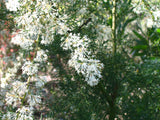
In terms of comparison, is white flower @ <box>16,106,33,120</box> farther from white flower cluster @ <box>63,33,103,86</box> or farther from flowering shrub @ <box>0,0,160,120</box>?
white flower cluster @ <box>63,33,103,86</box>

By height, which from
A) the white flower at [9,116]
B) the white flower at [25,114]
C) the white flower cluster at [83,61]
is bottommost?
the white flower at [9,116]

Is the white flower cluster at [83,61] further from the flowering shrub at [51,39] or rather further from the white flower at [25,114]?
the white flower at [25,114]

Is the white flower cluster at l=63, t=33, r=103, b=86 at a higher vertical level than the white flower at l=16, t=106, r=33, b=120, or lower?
higher

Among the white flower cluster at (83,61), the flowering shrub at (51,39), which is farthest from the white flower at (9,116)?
the white flower cluster at (83,61)

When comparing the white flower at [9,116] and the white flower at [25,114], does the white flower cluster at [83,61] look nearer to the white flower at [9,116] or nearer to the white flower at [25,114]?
the white flower at [25,114]

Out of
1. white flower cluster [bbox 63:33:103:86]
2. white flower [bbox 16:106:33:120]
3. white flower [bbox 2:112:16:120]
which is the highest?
white flower cluster [bbox 63:33:103:86]

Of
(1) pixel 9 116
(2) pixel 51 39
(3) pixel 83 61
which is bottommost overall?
(1) pixel 9 116

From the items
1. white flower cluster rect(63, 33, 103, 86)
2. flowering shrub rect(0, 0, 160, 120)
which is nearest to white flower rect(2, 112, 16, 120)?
flowering shrub rect(0, 0, 160, 120)

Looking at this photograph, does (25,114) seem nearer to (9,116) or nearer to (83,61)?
(9,116)

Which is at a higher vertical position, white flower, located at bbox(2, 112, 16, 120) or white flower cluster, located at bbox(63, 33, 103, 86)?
white flower cluster, located at bbox(63, 33, 103, 86)

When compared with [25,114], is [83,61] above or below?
above

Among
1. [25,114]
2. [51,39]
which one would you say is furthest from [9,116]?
[51,39]

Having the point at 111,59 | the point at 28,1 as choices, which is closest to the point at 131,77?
the point at 111,59

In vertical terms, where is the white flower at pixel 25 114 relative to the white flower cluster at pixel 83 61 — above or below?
below
